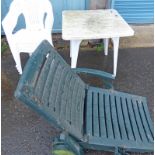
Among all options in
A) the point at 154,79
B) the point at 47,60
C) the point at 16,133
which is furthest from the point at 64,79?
the point at 154,79

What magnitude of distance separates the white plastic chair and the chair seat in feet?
2.95

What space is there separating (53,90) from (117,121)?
0.61 m

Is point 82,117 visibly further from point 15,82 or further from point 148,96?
point 15,82

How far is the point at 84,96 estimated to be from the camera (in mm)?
2514

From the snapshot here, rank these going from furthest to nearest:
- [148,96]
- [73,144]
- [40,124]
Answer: [148,96]
[40,124]
[73,144]

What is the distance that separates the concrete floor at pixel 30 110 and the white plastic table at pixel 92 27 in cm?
27

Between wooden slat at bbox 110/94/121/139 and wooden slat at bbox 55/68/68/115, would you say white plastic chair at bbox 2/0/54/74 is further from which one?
wooden slat at bbox 110/94/121/139

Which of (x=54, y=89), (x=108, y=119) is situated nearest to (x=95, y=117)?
(x=108, y=119)

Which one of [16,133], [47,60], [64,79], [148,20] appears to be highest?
[47,60]

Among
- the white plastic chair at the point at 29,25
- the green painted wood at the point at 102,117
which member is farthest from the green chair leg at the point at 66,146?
the white plastic chair at the point at 29,25

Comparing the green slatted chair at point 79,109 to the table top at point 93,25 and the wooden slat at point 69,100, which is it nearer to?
the wooden slat at point 69,100

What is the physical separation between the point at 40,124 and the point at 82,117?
586mm

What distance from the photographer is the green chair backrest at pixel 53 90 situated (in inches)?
68.3

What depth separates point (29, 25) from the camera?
3.39 m
